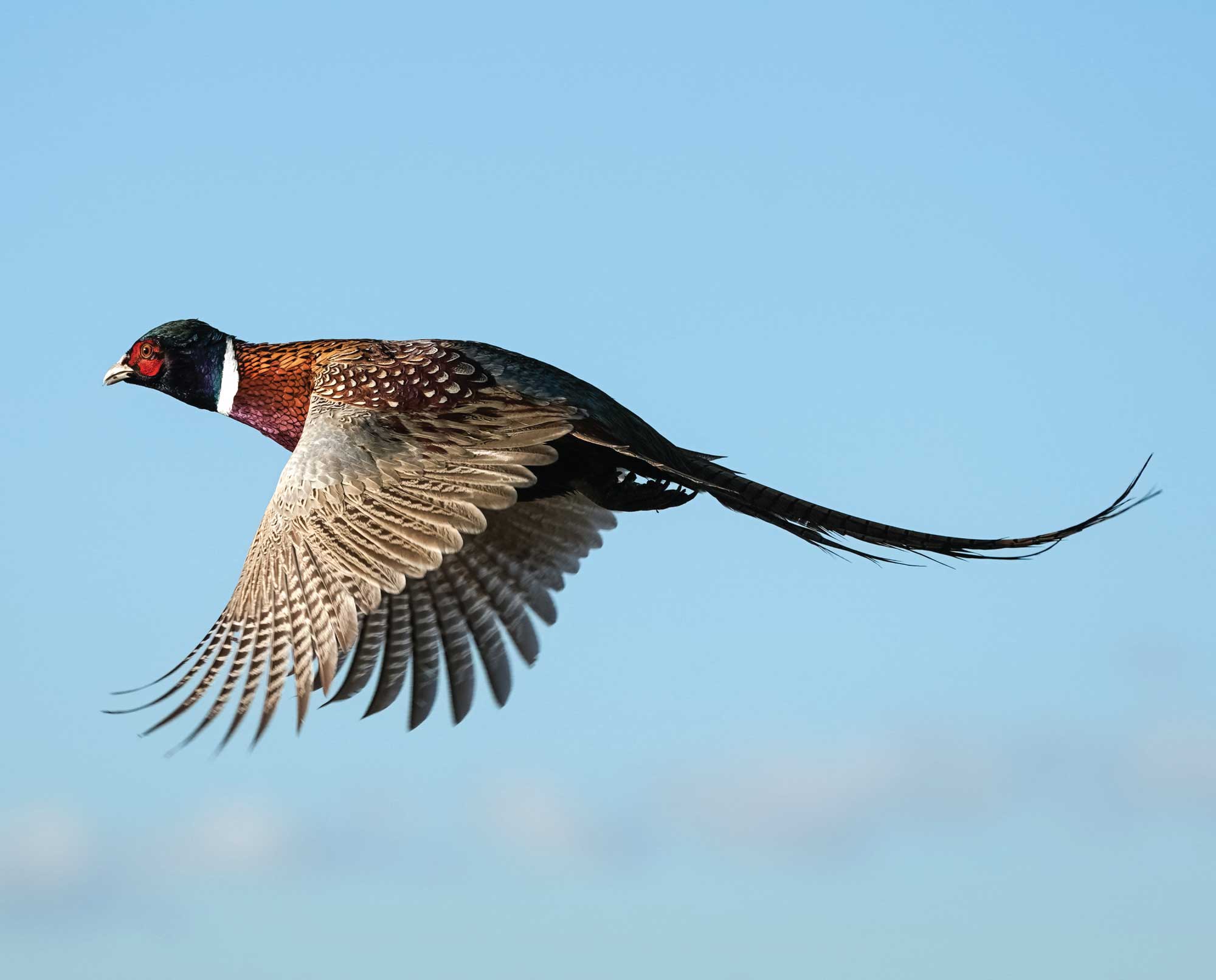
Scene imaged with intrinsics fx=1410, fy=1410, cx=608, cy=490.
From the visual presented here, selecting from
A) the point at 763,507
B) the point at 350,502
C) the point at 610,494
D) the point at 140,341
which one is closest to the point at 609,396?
the point at 610,494

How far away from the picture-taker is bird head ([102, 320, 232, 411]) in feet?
27.2

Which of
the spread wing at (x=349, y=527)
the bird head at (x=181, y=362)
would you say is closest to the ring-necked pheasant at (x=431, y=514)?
the spread wing at (x=349, y=527)

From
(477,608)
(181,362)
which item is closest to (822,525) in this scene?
(477,608)

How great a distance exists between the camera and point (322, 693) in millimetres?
6164

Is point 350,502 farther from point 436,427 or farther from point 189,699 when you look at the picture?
point 189,699

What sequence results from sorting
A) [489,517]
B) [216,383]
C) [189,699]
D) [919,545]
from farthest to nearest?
[216,383] → [489,517] → [919,545] → [189,699]

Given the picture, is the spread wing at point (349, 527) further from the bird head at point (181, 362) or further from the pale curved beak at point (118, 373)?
the pale curved beak at point (118, 373)

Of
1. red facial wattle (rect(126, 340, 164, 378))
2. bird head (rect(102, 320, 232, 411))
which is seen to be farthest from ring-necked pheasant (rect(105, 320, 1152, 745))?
red facial wattle (rect(126, 340, 164, 378))

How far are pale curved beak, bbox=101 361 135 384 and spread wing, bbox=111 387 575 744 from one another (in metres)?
2.56

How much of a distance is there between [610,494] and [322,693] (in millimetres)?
1867

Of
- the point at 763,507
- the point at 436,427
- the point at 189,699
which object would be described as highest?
the point at 763,507

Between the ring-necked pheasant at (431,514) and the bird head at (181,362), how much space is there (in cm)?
58

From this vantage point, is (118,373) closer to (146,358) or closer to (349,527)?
(146,358)

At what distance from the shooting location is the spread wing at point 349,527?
607 centimetres
